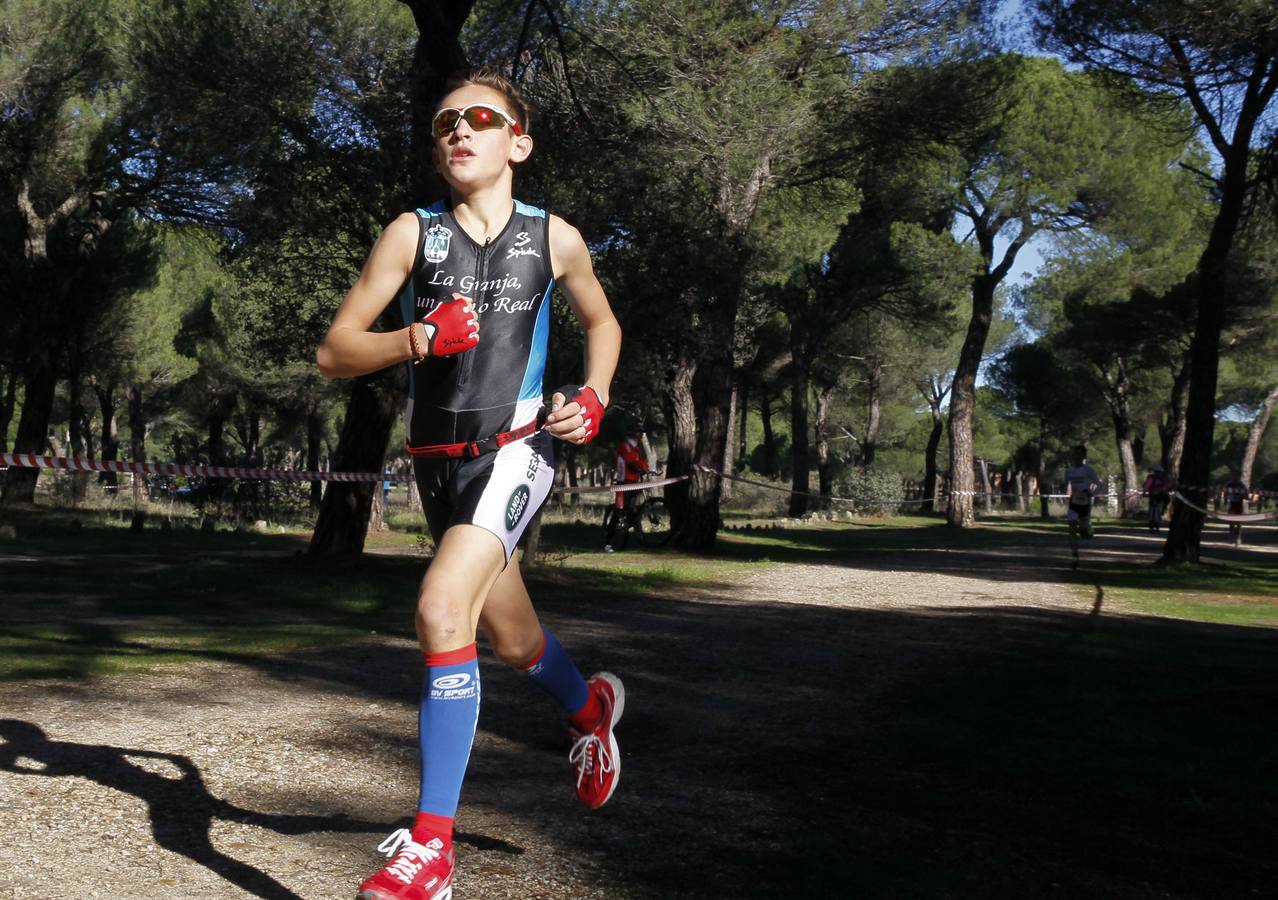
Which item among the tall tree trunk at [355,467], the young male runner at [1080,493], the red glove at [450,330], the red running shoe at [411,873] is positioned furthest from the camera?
the young male runner at [1080,493]

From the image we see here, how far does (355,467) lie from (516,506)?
10.3 metres

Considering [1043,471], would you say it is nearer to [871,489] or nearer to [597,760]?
[871,489]

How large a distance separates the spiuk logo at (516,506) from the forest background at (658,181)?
9047 mm

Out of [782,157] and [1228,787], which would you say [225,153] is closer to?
[782,157]

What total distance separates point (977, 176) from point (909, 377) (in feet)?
77.6

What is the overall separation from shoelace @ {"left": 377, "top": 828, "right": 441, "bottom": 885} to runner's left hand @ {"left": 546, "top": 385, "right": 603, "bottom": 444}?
1055 millimetres

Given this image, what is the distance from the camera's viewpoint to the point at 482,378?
139 inches

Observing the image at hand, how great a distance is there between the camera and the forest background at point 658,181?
1397 centimetres

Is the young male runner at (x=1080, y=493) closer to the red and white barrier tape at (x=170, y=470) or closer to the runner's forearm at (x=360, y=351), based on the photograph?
the red and white barrier tape at (x=170, y=470)

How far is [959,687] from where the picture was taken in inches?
273

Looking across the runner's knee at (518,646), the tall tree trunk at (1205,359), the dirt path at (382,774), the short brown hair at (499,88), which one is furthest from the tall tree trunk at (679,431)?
the short brown hair at (499,88)

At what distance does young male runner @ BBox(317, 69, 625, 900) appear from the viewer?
324cm

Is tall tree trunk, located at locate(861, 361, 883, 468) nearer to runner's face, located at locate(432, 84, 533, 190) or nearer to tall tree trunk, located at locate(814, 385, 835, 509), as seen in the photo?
tall tree trunk, located at locate(814, 385, 835, 509)

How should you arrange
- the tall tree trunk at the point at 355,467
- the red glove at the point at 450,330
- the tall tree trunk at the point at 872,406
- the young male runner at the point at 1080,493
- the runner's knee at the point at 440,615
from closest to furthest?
the red glove at the point at 450,330 → the runner's knee at the point at 440,615 → the tall tree trunk at the point at 355,467 → the young male runner at the point at 1080,493 → the tall tree trunk at the point at 872,406
